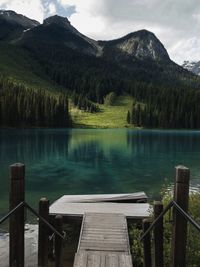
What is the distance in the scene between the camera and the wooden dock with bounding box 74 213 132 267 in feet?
43.8

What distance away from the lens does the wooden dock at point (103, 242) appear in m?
13.4

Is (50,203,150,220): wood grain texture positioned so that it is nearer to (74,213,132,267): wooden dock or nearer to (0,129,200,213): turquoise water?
(74,213,132,267): wooden dock

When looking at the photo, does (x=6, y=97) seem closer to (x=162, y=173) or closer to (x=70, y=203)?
(x=162, y=173)

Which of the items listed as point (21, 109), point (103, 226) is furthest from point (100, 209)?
point (21, 109)

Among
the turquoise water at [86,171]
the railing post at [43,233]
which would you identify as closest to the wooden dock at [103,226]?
the railing post at [43,233]

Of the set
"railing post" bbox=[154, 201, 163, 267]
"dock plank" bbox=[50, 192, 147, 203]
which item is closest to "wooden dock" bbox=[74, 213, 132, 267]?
"railing post" bbox=[154, 201, 163, 267]

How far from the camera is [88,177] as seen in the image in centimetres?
5450

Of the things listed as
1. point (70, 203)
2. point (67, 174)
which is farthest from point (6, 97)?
point (70, 203)

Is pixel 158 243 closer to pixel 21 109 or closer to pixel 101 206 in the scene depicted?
pixel 101 206

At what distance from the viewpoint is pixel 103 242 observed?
51.0 ft

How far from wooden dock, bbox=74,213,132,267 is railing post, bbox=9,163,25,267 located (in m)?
2.10

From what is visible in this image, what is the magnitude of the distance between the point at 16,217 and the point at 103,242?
4.09m

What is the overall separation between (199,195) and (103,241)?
518 cm

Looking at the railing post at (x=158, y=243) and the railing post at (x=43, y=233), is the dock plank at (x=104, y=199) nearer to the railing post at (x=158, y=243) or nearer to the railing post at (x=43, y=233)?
the railing post at (x=43, y=233)
